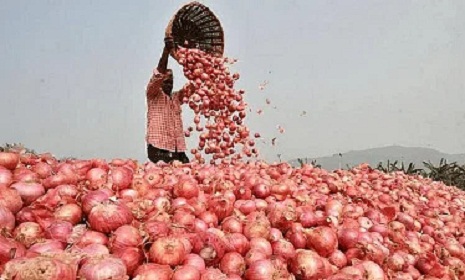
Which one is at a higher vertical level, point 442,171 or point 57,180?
point 57,180

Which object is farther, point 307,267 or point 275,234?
point 275,234

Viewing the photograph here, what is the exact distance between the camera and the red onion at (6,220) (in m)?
2.20

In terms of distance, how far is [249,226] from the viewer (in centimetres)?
266

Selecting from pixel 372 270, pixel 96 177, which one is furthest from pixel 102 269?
pixel 372 270

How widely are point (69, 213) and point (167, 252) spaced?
0.64 metres

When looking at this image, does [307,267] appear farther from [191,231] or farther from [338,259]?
[191,231]

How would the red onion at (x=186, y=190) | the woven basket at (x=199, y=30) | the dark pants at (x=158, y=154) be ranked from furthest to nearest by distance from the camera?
the dark pants at (x=158, y=154)
the woven basket at (x=199, y=30)
the red onion at (x=186, y=190)

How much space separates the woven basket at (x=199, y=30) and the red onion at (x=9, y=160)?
4346 mm

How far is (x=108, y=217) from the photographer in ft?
7.50

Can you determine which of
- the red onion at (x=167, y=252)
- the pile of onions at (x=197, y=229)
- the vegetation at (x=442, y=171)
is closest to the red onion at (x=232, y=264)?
the pile of onions at (x=197, y=229)

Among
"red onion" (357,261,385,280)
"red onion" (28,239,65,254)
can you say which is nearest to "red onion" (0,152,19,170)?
"red onion" (28,239,65,254)

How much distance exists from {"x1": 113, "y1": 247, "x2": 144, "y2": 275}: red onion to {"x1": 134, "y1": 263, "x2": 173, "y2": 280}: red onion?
27mm

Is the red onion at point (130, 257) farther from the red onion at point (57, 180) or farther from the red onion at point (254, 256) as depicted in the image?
the red onion at point (57, 180)

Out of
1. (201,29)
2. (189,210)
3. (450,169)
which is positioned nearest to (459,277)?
(189,210)
